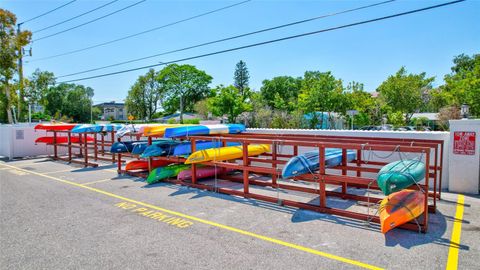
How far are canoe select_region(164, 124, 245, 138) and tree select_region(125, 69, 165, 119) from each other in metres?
64.4

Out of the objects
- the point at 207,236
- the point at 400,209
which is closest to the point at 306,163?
the point at 400,209

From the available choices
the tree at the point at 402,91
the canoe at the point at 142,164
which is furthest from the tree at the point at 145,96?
the canoe at the point at 142,164

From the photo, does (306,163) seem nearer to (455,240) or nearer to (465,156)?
(455,240)

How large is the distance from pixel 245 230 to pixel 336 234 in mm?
1572

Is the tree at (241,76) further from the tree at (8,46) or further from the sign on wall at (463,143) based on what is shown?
the sign on wall at (463,143)

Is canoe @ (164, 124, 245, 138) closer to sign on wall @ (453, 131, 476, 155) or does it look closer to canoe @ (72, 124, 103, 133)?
canoe @ (72, 124, 103, 133)

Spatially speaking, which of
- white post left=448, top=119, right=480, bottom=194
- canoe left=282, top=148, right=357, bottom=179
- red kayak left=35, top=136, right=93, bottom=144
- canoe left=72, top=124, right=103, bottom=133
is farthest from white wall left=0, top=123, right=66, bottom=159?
white post left=448, top=119, right=480, bottom=194

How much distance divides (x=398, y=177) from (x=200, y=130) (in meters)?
6.00

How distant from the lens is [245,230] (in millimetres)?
5441

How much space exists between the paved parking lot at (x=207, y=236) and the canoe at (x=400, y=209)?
24 centimetres

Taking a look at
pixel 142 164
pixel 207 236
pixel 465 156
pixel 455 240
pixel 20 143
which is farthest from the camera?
pixel 20 143

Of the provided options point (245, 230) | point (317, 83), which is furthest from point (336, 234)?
point (317, 83)

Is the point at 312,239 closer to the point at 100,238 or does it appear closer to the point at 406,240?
the point at 406,240

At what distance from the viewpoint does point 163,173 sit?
9.48m
